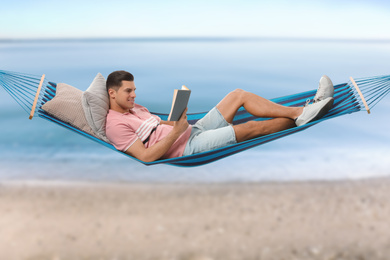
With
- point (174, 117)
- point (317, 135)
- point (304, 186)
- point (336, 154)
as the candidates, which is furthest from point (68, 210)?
point (317, 135)

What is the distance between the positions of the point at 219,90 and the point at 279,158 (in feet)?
12.8

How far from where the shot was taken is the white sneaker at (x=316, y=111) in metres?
2.78

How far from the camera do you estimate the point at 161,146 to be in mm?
2521

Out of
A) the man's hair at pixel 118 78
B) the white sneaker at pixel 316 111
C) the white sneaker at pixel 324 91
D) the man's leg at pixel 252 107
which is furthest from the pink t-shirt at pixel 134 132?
the white sneaker at pixel 324 91

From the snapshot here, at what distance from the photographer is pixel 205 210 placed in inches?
108

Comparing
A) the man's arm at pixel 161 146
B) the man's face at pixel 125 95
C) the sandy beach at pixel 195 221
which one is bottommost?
the sandy beach at pixel 195 221

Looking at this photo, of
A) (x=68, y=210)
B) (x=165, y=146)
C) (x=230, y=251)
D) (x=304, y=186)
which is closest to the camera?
(x=230, y=251)

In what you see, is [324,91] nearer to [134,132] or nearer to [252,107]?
[252,107]

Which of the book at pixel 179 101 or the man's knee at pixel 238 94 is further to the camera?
the man's knee at pixel 238 94

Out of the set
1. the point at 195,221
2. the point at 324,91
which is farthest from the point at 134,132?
the point at 324,91

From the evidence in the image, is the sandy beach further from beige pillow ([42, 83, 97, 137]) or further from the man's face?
the man's face

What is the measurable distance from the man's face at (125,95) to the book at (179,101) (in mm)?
372

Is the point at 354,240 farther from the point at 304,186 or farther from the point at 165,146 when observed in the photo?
the point at 165,146

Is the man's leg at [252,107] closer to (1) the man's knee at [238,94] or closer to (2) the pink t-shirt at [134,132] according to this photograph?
(1) the man's knee at [238,94]
